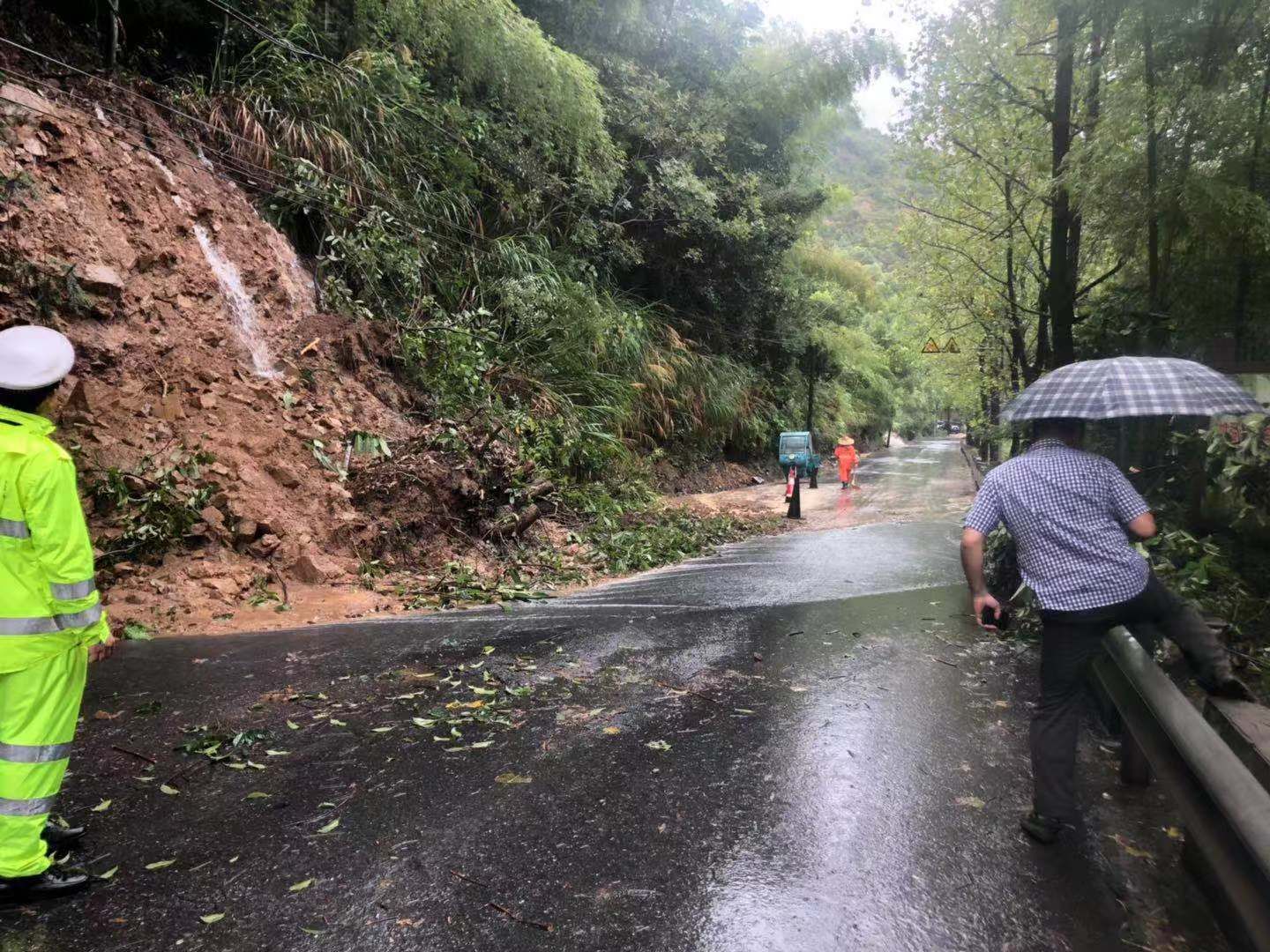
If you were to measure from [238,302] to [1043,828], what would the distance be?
922cm

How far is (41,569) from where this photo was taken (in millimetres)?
2607

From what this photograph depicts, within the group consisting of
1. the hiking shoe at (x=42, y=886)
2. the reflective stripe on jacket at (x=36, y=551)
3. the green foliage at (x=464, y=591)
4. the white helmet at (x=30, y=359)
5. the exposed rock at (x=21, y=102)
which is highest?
the exposed rock at (x=21, y=102)

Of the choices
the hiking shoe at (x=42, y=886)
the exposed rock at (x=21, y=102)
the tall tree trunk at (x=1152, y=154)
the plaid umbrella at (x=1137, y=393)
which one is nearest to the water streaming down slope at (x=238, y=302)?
the exposed rock at (x=21, y=102)

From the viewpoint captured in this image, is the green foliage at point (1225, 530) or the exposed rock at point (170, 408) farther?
the exposed rock at point (170, 408)

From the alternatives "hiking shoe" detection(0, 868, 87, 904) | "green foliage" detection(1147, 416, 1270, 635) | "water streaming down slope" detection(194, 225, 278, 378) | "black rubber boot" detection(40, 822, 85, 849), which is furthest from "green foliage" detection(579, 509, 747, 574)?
"hiking shoe" detection(0, 868, 87, 904)

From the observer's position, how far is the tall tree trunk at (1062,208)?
29.8 feet

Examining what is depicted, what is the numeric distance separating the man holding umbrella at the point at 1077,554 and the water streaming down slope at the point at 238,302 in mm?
8023

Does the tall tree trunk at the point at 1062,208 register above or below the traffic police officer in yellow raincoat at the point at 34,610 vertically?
above

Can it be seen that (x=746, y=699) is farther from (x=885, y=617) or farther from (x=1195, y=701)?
(x=885, y=617)

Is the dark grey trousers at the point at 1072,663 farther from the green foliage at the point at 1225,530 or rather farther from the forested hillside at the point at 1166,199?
the green foliage at the point at 1225,530

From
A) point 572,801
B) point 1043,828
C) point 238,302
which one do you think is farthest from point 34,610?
point 238,302

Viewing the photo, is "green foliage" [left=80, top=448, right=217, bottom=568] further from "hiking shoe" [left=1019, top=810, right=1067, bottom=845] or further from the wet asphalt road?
"hiking shoe" [left=1019, top=810, right=1067, bottom=845]

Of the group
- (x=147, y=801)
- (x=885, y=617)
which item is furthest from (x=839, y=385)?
(x=147, y=801)

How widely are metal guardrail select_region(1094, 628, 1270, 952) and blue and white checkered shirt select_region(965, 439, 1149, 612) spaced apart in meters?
0.38
